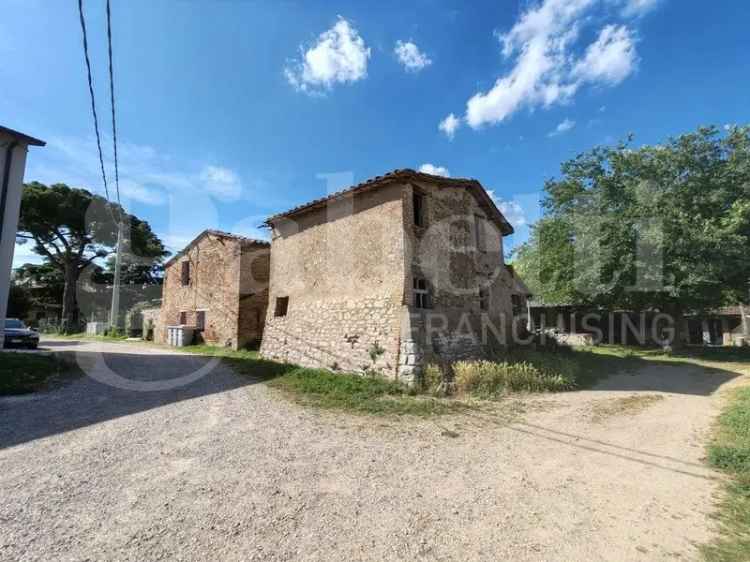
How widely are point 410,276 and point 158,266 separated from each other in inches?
1412

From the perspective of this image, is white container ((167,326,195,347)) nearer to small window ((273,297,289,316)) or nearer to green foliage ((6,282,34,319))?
small window ((273,297,289,316))

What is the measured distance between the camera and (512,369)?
10.1 m

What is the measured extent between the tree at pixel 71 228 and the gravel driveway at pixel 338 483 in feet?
83.3

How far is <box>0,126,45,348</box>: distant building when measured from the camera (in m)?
10.8

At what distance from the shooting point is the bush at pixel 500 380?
934cm

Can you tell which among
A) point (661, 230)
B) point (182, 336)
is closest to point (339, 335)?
point (182, 336)

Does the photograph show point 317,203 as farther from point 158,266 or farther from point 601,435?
point 158,266

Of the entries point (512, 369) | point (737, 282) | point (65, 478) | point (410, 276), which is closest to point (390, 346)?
point (410, 276)

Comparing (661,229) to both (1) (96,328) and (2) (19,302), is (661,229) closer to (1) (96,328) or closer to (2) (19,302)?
(1) (96,328)

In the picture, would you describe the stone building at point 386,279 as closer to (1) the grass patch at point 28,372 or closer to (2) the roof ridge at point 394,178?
(2) the roof ridge at point 394,178

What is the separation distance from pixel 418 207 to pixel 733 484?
30.9 feet

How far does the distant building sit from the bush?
1384 centimetres

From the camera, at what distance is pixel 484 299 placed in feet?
45.4

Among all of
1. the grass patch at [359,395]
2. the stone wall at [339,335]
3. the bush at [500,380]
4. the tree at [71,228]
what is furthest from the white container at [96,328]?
the bush at [500,380]
